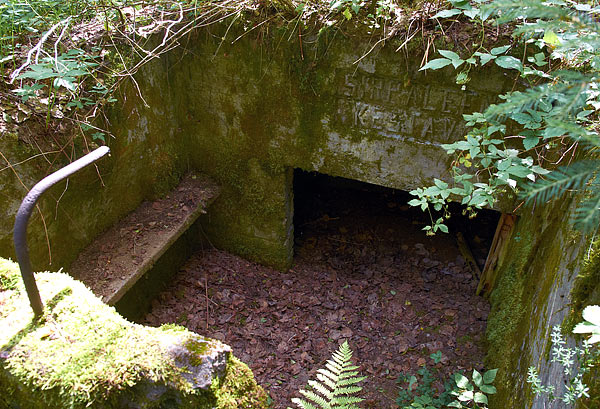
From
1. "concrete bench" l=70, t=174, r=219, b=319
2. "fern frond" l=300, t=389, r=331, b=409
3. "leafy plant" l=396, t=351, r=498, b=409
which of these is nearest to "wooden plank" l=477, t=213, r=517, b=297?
"leafy plant" l=396, t=351, r=498, b=409

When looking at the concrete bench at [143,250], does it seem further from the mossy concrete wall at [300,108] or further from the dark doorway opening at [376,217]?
the dark doorway opening at [376,217]

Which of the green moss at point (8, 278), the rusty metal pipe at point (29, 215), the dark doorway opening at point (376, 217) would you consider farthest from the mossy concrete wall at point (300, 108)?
the rusty metal pipe at point (29, 215)

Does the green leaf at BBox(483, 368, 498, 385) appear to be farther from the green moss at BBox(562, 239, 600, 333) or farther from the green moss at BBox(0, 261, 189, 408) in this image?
the green moss at BBox(0, 261, 189, 408)

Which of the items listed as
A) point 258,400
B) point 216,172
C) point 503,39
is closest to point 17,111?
point 216,172

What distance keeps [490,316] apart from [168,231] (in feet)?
10.8

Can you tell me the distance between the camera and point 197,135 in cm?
451

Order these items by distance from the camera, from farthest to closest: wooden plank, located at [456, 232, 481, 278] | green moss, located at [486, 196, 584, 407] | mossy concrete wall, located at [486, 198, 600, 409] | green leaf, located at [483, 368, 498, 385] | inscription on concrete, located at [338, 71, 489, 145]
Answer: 1. wooden plank, located at [456, 232, 481, 278]
2. inscription on concrete, located at [338, 71, 489, 145]
3. green leaf, located at [483, 368, 498, 385]
4. green moss, located at [486, 196, 584, 407]
5. mossy concrete wall, located at [486, 198, 600, 409]

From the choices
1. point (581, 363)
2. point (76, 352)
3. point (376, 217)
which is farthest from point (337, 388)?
point (376, 217)

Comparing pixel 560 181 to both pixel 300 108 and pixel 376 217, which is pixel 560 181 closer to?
pixel 300 108

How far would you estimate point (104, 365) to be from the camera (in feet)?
5.34

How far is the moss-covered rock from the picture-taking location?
1600 millimetres

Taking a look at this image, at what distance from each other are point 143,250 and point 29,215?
2261mm

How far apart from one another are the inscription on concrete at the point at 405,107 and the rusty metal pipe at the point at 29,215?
2.47 m

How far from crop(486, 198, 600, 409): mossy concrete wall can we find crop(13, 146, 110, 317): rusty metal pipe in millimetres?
2305
